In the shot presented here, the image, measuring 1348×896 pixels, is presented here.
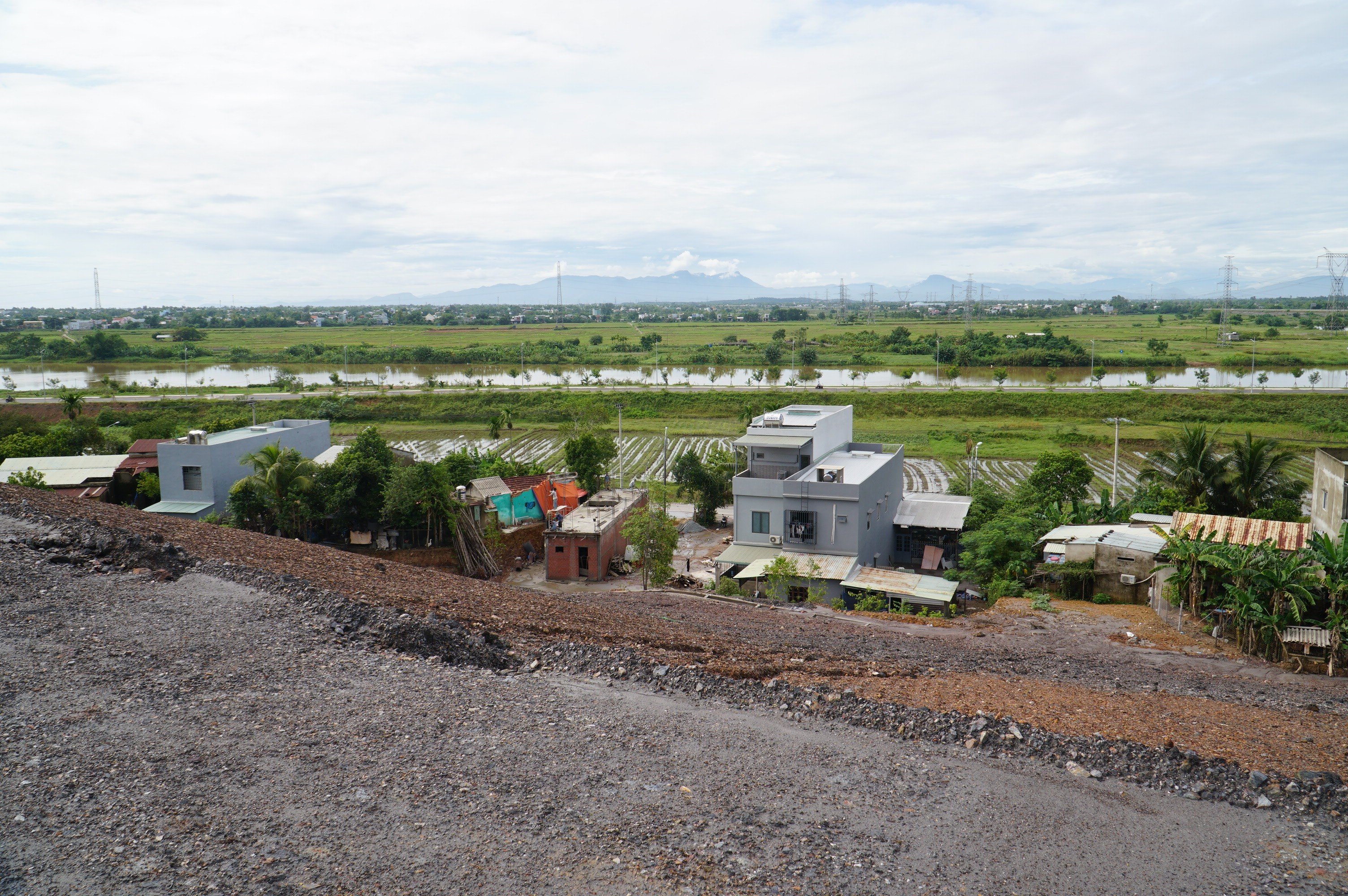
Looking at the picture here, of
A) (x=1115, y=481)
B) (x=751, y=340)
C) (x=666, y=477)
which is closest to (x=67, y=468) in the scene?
(x=666, y=477)

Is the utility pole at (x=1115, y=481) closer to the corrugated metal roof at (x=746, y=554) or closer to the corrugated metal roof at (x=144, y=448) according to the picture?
the corrugated metal roof at (x=746, y=554)

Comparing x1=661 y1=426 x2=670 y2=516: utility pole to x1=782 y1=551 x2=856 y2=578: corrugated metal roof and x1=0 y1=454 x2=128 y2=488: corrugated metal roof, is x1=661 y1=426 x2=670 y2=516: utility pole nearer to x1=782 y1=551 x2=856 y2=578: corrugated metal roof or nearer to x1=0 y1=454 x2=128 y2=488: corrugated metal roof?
x1=782 y1=551 x2=856 y2=578: corrugated metal roof

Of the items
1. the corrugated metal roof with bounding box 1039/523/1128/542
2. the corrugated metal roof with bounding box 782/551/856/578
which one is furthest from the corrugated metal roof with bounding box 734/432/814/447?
the corrugated metal roof with bounding box 1039/523/1128/542

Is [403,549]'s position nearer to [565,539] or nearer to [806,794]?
[565,539]

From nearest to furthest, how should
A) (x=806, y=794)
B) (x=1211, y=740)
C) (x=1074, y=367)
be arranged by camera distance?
(x=806, y=794) → (x=1211, y=740) → (x=1074, y=367)

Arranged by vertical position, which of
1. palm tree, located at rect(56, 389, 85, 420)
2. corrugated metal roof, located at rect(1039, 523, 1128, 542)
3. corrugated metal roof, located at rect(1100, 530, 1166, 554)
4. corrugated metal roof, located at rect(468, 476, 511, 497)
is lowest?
corrugated metal roof, located at rect(1039, 523, 1128, 542)

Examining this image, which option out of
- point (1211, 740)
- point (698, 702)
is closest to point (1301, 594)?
point (1211, 740)

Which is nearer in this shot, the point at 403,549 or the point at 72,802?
the point at 72,802
